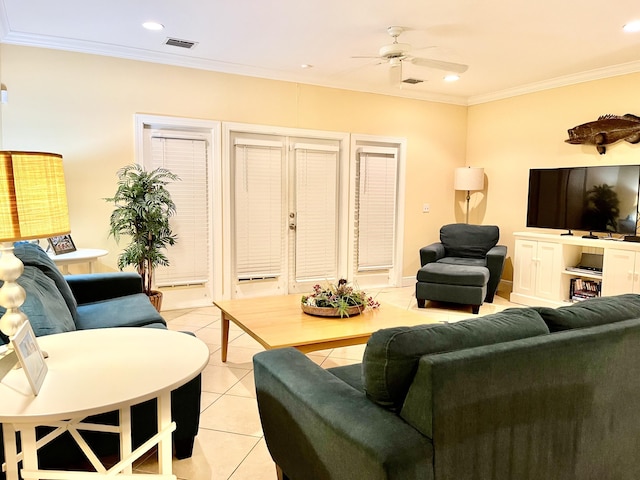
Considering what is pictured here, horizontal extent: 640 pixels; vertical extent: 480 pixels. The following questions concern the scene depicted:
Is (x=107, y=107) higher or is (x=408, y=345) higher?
(x=107, y=107)

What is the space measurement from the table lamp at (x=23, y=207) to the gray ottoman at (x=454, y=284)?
411cm

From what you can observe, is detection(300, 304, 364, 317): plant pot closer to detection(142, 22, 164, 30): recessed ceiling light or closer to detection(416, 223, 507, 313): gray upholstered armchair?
detection(416, 223, 507, 313): gray upholstered armchair

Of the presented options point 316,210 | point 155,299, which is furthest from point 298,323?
point 316,210

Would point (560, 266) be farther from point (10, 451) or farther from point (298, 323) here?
point (10, 451)

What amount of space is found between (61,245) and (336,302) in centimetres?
257

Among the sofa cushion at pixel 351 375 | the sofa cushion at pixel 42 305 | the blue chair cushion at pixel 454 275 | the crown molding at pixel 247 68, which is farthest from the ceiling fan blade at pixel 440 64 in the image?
the sofa cushion at pixel 42 305

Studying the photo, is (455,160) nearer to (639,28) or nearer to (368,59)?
(368,59)

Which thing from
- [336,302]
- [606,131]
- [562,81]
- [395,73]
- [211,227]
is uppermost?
[562,81]

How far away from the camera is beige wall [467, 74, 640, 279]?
500 cm

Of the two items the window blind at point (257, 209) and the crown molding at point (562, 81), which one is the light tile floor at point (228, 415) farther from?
the crown molding at point (562, 81)

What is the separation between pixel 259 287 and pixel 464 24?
3415 mm

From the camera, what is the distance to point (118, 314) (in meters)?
2.99

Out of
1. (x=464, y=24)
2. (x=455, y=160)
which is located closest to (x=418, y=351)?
(x=464, y=24)

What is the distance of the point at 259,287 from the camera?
547cm
